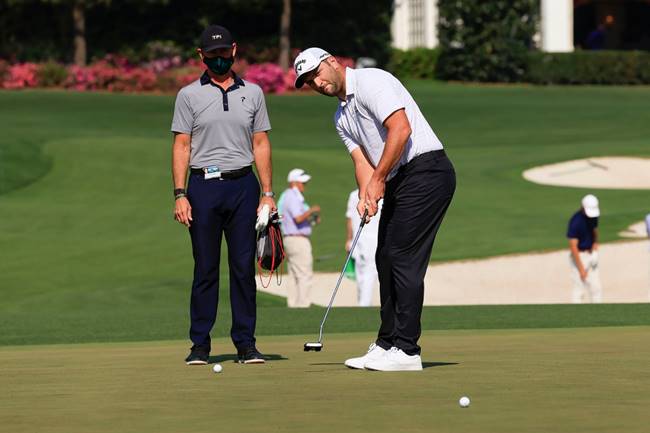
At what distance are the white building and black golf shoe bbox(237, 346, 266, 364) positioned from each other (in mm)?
47684

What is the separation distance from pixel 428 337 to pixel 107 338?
2.75 metres

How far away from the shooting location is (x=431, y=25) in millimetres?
61219

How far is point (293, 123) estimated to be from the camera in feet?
139

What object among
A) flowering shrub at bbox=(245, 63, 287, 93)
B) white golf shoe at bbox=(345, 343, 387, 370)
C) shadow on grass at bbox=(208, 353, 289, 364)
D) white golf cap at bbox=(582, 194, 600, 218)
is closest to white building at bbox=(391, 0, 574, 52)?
flowering shrub at bbox=(245, 63, 287, 93)

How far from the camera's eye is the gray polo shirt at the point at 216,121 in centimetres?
962

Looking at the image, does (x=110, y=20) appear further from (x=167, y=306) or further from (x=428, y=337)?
(x=428, y=337)

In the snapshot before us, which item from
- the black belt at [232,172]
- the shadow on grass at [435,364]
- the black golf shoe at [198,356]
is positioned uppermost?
the black belt at [232,172]

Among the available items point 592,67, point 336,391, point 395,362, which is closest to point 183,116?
point 395,362

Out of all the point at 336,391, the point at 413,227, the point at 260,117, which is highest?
the point at 260,117

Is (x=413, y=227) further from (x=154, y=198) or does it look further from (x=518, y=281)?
(x=154, y=198)

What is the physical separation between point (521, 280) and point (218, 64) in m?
13.5

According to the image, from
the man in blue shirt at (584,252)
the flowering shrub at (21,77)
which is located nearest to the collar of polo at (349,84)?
the man in blue shirt at (584,252)

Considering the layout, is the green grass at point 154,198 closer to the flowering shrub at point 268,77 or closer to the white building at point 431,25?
the flowering shrub at point 268,77

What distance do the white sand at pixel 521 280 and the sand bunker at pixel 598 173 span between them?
7.16 metres
